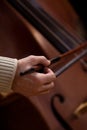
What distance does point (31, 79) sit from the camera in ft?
2.13

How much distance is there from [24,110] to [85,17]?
78 cm

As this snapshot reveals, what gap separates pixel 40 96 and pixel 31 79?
249mm

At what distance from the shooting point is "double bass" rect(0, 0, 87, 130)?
87 centimetres

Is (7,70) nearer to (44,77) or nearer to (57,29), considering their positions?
(44,77)

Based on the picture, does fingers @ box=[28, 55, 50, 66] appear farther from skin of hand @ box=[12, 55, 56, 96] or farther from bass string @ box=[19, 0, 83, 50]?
bass string @ box=[19, 0, 83, 50]

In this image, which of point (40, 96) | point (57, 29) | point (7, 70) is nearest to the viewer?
point (7, 70)

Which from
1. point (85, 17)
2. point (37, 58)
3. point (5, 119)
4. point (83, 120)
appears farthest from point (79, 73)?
point (85, 17)

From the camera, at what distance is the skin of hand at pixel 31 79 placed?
0.64 m

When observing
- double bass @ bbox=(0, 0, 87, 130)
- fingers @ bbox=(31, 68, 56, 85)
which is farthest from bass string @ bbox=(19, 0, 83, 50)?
fingers @ bbox=(31, 68, 56, 85)

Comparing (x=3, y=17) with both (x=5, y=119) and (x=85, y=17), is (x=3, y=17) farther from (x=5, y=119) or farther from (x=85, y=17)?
(x=85, y=17)

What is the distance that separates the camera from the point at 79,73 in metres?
1.03

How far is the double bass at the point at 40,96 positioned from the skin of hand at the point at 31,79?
163 mm

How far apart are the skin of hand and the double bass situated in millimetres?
163

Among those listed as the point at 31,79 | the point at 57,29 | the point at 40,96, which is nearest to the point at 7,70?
the point at 31,79
